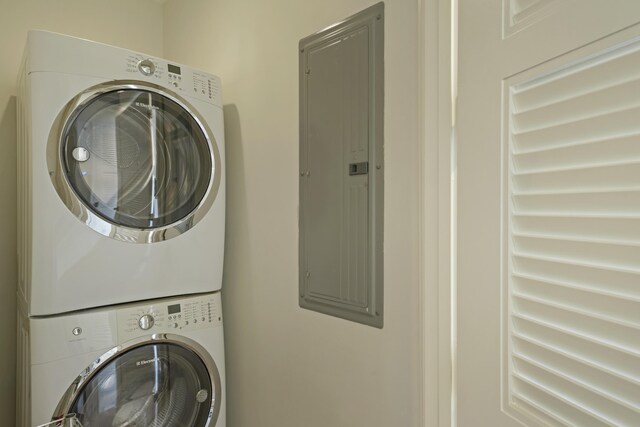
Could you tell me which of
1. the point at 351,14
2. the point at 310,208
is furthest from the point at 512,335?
the point at 351,14

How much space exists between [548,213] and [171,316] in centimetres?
122

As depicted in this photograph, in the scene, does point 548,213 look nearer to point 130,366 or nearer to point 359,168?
point 359,168

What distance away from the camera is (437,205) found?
3.01 feet

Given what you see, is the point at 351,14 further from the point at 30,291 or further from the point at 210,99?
the point at 30,291

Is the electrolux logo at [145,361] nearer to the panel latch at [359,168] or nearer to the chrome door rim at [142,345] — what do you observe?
the chrome door rim at [142,345]

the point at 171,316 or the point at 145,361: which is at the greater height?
the point at 171,316

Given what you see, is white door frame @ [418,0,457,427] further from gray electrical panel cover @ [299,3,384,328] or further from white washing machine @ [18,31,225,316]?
white washing machine @ [18,31,225,316]

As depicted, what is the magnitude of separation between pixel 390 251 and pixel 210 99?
917mm

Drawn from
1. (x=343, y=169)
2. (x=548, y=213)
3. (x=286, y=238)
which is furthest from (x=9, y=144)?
(x=548, y=213)

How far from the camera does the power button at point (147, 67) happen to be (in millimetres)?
1279

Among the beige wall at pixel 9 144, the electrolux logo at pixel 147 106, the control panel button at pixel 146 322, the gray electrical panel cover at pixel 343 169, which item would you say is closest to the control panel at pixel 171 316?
the control panel button at pixel 146 322

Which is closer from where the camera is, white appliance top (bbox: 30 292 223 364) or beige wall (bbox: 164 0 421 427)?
beige wall (bbox: 164 0 421 427)

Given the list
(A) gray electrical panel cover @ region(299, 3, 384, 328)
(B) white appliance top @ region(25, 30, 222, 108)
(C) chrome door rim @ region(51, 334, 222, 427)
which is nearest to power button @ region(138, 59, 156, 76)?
(B) white appliance top @ region(25, 30, 222, 108)

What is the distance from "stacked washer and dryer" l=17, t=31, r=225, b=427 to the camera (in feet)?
3.64
